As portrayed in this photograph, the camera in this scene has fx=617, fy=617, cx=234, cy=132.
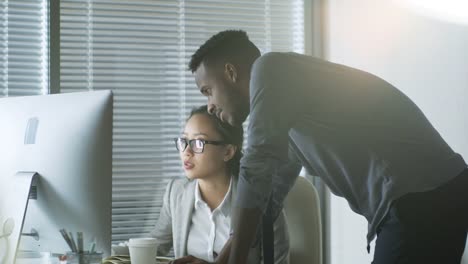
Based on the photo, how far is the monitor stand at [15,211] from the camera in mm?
1498

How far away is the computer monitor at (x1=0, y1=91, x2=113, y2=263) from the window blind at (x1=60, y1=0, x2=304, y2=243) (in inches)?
59.8

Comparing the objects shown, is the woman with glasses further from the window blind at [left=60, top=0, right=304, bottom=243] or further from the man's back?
the man's back

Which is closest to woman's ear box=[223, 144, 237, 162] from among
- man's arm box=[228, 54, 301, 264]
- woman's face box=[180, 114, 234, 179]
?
woman's face box=[180, 114, 234, 179]

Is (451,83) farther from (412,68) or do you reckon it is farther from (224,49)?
(224,49)

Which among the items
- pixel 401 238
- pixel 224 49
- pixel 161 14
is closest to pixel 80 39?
pixel 161 14

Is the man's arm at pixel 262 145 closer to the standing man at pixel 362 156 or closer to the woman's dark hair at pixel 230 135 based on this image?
the standing man at pixel 362 156

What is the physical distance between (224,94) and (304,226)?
0.85 metres

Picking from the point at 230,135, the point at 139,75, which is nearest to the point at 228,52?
the point at 230,135

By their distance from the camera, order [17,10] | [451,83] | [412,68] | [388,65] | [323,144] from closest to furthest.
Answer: [323,144] < [451,83] < [412,68] < [388,65] < [17,10]

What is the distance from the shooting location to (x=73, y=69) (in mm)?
3086

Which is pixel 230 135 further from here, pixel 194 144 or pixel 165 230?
pixel 165 230

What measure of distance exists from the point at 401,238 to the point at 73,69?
2087mm

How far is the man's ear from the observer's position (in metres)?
1.79

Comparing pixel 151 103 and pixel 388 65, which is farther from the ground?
pixel 388 65
